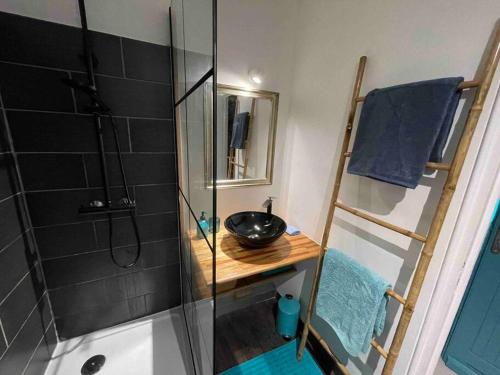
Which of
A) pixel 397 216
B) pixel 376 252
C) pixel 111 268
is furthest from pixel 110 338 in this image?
pixel 397 216

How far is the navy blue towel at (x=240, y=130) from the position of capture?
1.53m

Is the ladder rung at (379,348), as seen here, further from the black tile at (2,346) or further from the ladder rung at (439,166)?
the black tile at (2,346)

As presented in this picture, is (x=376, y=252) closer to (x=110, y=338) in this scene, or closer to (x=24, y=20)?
(x=110, y=338)

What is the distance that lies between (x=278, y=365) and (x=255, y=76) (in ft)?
6.71

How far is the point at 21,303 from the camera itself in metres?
1.06

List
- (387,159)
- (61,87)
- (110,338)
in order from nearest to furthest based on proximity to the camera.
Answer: (387,159) < (61,87) < (110,338)

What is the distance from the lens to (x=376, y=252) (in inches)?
44.4

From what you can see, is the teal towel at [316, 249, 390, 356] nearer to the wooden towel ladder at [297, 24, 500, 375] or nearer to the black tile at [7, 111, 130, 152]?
the wooden towel ladder at [297, 24, 500, 375]

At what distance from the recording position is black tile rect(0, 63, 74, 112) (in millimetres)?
1028

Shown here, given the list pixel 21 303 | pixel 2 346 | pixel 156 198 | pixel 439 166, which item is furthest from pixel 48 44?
pixel 439 166

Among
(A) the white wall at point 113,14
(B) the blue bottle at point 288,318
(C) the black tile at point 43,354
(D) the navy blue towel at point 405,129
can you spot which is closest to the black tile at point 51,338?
(C) the black tile at point 43,354

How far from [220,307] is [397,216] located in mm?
1585

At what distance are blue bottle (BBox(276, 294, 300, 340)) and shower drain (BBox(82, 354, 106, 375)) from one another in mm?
1263

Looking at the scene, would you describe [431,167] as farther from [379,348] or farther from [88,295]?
[88,295]
